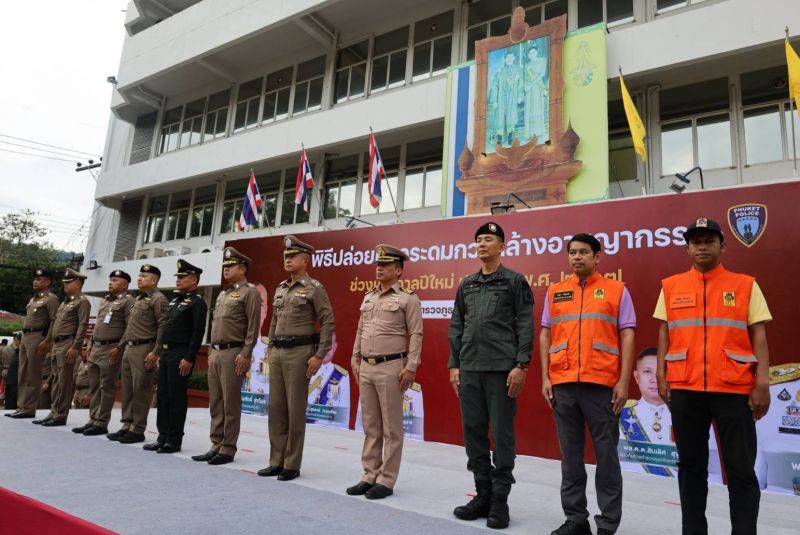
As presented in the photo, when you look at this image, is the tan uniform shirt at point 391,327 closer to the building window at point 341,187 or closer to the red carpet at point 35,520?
the red carpet at point 35,520

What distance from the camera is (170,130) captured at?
17.2 m

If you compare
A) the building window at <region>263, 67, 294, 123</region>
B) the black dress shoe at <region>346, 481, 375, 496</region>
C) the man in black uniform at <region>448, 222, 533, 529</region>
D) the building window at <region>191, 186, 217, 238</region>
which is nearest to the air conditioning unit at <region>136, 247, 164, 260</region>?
the building window at <region>191, 186, 217, 238</region>

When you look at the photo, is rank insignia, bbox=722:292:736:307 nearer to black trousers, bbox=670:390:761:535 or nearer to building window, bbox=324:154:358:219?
black trousers, bbox=670:390:761:535

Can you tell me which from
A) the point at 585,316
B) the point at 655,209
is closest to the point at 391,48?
the point at 655,209

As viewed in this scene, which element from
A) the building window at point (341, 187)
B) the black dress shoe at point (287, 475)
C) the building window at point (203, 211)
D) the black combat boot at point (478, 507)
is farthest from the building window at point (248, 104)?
the black combat boot at point (478, 507)

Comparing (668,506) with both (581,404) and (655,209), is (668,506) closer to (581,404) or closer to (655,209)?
(581,404)

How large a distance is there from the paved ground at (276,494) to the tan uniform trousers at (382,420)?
0.19 meters

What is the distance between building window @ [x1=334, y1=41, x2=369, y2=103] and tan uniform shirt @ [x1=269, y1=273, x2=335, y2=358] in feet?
31.5

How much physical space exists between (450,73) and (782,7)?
519 centimetres

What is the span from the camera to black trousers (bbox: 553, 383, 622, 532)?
267 centimetres

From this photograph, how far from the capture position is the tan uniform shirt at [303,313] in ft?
13.4

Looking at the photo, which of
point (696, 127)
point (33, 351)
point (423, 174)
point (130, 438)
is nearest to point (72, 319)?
point (33, 351)

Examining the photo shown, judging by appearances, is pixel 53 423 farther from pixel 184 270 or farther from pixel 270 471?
pixel 270 471

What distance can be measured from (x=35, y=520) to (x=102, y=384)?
330 centimetres
